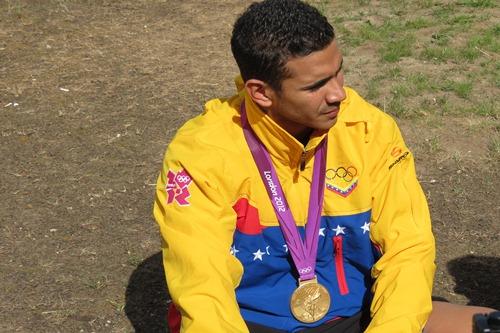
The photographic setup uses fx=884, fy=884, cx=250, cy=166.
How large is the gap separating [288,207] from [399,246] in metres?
0.42

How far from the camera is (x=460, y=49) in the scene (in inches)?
295

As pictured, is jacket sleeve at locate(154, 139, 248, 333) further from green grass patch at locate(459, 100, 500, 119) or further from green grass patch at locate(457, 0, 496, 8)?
green grass patch at locate(457, 0, 496, 8)

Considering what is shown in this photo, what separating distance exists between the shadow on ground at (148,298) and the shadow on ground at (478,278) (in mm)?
1580

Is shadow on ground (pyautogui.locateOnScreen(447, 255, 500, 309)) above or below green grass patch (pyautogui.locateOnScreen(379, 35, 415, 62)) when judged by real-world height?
above

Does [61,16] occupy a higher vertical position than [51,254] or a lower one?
lower

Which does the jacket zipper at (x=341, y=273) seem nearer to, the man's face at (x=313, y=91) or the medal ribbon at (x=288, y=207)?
the medal ribbon at (x=288, y=207)

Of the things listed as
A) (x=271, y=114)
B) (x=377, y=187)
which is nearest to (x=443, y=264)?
(x=377, y=187)

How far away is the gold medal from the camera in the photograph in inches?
126

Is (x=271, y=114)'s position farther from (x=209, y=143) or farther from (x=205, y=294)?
(x=205, y=294)

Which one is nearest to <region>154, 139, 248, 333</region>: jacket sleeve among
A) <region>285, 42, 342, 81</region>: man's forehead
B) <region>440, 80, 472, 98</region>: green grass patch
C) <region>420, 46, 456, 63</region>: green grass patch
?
<region>285, 42, 342, 81</region>: man's forehead

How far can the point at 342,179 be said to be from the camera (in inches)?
126

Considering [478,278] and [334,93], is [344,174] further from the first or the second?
[478,278]

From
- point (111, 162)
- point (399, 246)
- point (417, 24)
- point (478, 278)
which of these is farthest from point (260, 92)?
point (417, 24)

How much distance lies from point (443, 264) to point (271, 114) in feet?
7.09
